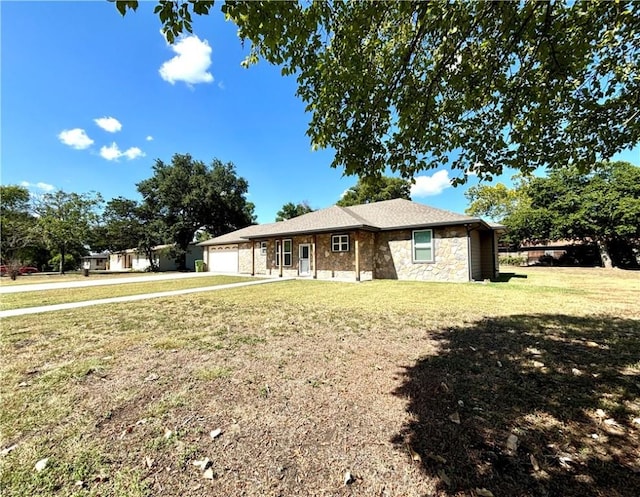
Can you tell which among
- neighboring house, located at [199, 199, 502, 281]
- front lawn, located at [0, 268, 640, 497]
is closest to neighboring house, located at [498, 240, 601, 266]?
neighboring house, located at [199, 199, 502, 281]

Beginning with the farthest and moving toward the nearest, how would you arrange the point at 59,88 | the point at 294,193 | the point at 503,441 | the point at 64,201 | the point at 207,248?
1. the point at 294,193
2. the point at 64,201
3. the point at 207,248
4. the point at 59,88
5. the point at 503,441

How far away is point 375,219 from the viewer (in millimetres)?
15453

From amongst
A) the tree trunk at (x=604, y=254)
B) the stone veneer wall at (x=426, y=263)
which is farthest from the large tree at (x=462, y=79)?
the tree trunk at (x=604, y=254)

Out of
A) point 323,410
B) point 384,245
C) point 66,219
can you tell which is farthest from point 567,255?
point 66,219

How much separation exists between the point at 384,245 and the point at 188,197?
21749 millimetres

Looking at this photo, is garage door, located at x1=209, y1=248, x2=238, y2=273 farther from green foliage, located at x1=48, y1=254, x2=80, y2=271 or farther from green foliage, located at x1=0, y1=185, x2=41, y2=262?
green foliage, located at x1=48, y1=254, x2=80, y2=271

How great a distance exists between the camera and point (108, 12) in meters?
5.26

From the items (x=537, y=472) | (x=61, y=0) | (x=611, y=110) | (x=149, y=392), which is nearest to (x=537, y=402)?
(x=537, y=472)

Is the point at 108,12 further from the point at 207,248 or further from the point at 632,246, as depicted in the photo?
the point at 632,246

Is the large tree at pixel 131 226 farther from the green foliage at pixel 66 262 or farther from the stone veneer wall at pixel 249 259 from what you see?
the stone veneer wall at pixel 249 259

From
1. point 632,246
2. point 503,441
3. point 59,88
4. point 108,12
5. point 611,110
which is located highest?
point 59,88

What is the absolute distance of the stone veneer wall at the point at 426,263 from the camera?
12172 millimetres

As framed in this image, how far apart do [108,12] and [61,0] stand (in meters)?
0.80

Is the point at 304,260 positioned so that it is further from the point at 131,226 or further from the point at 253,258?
the point at 131,226
